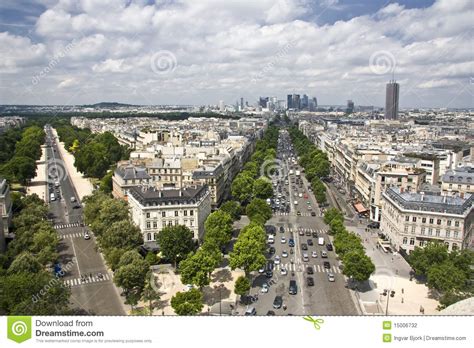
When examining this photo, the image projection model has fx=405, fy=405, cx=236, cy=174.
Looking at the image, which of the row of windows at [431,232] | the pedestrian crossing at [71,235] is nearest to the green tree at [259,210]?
the row of windows at [431,232]

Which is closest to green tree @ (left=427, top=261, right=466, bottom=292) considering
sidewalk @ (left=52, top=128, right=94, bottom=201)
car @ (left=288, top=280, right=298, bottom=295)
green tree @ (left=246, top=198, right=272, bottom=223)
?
car @ (left=288, top=280, right=298, bottom=295)

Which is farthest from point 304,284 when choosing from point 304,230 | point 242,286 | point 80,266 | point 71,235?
point 71,235

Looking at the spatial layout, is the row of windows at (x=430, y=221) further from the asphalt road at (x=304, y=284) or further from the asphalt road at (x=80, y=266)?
the asphalt road at (x=80, y=266)

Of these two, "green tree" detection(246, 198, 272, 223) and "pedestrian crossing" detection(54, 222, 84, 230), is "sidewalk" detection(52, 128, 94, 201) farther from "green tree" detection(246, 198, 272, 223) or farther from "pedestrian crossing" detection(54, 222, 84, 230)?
"green tree" detection(246, 198, 272, 223)

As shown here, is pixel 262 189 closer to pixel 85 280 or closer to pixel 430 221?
pixel 430 221
